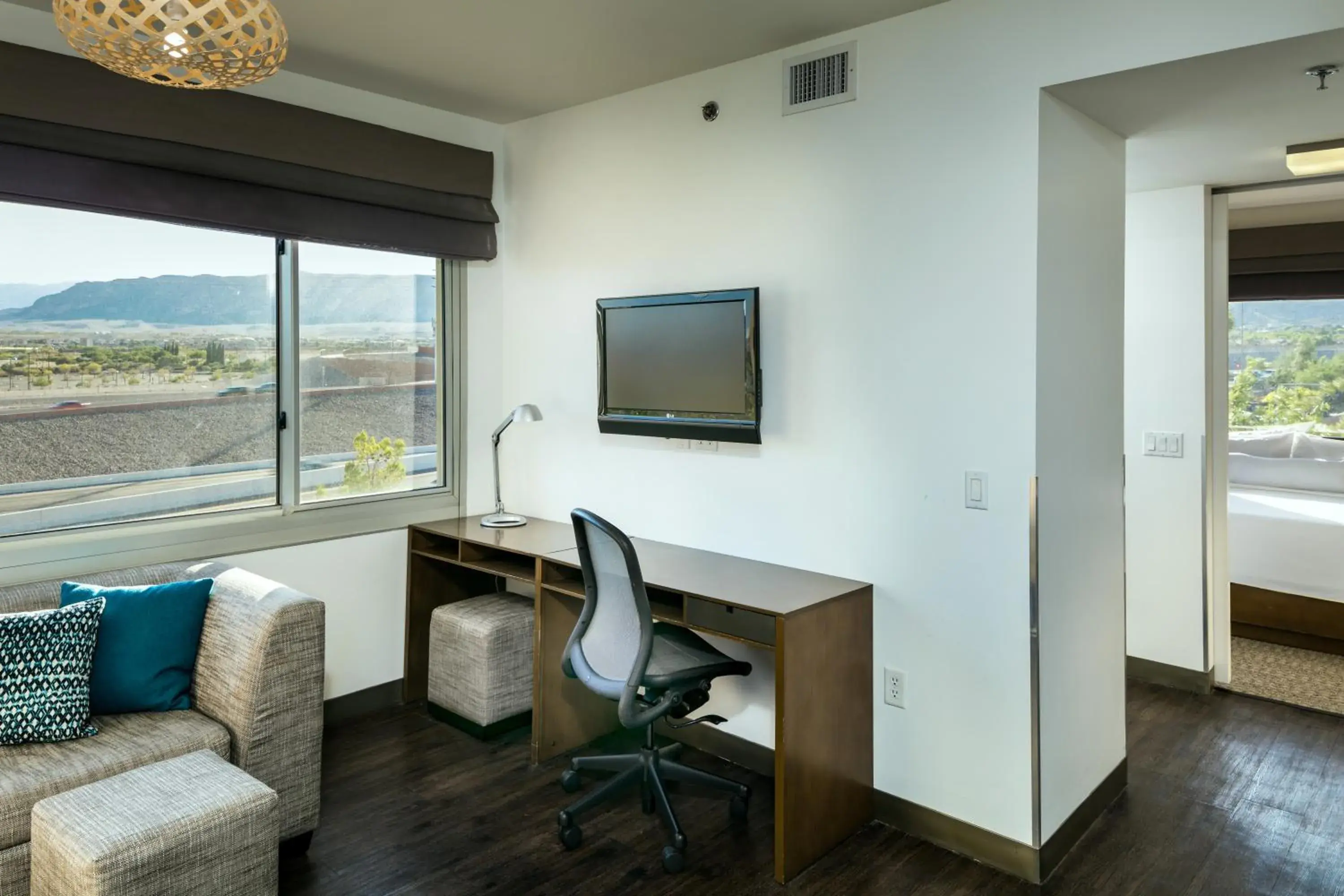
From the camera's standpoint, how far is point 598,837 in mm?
2676

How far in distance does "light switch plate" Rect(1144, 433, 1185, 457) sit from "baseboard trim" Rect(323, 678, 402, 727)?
3552mm

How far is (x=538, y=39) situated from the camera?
293cm

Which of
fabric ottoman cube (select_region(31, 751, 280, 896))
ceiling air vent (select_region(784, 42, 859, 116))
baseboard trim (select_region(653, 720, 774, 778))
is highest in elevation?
ceiling air vent (select_region(784, 42, 859, 116))

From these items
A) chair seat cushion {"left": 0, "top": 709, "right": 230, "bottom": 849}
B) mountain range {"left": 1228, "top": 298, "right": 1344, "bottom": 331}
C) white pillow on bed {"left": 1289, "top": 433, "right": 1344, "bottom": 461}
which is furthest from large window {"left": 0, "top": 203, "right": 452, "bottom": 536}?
white pillow on bed {"left": 1289, "top": 433, "right": 1344, "bottom": 461}

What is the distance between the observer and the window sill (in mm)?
2801

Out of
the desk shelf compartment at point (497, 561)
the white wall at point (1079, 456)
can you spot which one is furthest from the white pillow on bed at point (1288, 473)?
the desk shelf compartment at point (497, 561)

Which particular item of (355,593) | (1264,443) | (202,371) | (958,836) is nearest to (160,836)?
(355,593)

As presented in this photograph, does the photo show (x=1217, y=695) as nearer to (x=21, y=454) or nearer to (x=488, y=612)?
(x=488, y=612)

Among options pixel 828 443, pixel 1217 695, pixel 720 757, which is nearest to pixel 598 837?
pixel 720 757

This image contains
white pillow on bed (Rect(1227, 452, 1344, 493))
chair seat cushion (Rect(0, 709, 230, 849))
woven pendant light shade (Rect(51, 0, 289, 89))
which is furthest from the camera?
white pillow on bed (Rect(1227, 452, 1344, 493))

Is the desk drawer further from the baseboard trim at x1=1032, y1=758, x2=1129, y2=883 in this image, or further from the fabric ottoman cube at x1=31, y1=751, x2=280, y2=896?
the fabric ottoman cube at x1=31, y1=751, x2=280, y2=896

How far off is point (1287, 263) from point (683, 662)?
4.77 metres

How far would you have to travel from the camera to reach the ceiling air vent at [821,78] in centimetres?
279

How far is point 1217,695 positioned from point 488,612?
3.25 m
